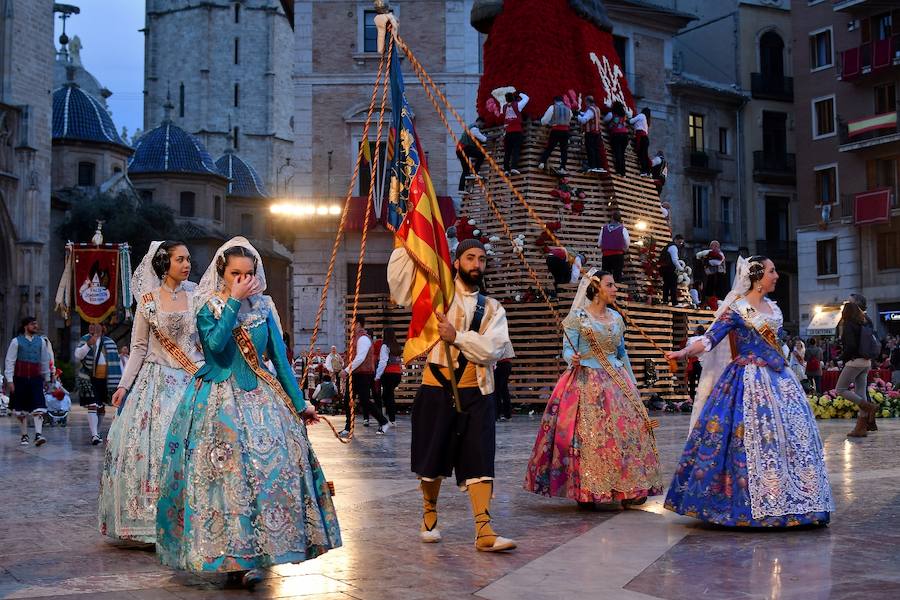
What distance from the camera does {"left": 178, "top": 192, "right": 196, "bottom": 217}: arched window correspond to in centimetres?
6275

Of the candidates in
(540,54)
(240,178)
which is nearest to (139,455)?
(540,54)

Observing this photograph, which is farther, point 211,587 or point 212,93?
point 212,93

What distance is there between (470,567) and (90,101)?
5691 cm

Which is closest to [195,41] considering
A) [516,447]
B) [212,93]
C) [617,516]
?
[212,93]

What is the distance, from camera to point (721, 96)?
44.8 m

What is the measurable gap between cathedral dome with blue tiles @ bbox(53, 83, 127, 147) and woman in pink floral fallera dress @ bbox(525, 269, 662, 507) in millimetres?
52128

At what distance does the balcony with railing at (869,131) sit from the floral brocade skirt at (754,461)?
105 feet

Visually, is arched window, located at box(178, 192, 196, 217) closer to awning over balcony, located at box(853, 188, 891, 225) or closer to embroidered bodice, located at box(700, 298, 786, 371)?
awning over balcony, located at box(853, 188, 891, 225)

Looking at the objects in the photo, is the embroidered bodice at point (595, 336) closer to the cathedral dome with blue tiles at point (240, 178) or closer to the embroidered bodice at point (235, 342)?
the embroidered bodice at point (235, 342)

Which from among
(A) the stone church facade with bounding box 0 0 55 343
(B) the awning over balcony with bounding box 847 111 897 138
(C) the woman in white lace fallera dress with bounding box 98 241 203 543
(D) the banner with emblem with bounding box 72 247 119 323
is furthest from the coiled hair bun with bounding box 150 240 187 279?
(A) the stone church facade with bounding box 0 0 55 343

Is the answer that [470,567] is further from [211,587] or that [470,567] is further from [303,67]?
[303,67]

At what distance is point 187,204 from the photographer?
63062 mm

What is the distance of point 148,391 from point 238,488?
2350 millimetres

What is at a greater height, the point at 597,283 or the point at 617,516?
the point at 597,283
